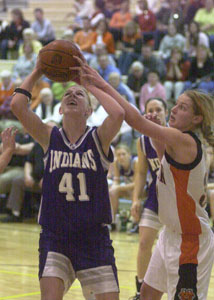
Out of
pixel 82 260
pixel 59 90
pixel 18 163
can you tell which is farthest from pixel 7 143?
pixel 59 90

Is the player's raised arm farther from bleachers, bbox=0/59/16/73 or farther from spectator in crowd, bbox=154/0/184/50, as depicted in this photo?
bleachers, bbox=0/59/16/73

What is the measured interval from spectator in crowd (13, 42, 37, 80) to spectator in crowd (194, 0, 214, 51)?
372 cm

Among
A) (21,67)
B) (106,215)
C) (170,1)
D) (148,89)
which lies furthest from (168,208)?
(170,1)

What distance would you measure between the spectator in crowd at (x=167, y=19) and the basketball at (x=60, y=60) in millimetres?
10012

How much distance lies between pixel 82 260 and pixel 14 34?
40.9 ft

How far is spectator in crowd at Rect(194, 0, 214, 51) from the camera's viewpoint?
1387 cm

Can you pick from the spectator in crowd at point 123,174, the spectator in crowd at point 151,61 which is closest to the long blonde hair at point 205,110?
the spectator in crowd at point 123,174

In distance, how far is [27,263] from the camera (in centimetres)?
720

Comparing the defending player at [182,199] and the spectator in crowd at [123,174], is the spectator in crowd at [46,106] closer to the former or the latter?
the spectator in crowd at [123,174]

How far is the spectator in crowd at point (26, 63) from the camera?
45.2 feet

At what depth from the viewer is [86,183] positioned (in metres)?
3.84

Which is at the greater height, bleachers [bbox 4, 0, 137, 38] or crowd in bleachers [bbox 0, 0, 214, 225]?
bleachers [bbox 4, 0, 137, 38]

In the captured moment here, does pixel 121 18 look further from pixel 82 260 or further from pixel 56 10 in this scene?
pixel 82 260

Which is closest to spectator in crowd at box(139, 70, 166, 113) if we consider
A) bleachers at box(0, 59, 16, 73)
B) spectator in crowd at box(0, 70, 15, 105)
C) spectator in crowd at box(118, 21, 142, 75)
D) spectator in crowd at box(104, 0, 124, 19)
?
spectator in crowd at box(118, 21, 142, 75)
